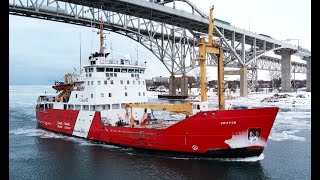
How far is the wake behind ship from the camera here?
16.4 meters

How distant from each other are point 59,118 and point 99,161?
1046 cm

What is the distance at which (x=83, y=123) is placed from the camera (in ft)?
76.3

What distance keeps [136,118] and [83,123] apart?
4221mm

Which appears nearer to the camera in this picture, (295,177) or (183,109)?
(295,177)

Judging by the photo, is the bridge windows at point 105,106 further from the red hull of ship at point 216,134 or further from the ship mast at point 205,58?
the ship mast at point 205,58

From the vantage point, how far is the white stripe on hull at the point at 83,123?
22495 mm

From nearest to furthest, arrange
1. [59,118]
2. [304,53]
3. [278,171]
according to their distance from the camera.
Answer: [278,171]
[59,118]
[304,53]

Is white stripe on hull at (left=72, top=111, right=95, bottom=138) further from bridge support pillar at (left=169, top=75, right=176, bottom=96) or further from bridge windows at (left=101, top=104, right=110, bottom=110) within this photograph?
bridge support pillar at (left=169, top=75, right=176, bottom=96)

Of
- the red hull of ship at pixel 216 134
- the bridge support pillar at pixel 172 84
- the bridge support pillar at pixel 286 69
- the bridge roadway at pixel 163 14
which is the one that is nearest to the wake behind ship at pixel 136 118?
the red hull of ship at pixel 216 134

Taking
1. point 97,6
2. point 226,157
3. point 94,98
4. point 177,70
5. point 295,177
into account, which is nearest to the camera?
point 295,177

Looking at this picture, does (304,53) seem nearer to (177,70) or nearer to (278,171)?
(177,70)

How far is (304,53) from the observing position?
81.9 metres

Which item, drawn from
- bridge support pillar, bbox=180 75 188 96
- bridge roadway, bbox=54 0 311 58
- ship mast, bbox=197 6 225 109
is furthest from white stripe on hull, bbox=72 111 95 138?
bridge support pillar, bbox=180 75 188 96

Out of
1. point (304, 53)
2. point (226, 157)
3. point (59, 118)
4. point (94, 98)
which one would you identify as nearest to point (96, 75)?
point (94, 98)
